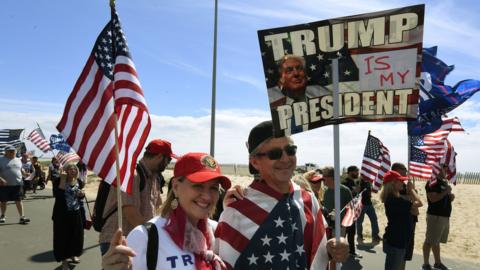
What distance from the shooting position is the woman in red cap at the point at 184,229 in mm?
2151

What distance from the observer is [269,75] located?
2854 mm

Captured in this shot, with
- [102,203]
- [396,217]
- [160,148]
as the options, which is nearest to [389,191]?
[396,217]

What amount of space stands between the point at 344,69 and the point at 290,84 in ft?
1.27

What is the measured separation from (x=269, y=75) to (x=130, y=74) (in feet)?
3.08

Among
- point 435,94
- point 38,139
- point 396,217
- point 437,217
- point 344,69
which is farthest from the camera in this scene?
point 38,139

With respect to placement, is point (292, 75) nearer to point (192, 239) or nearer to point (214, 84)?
point (192, 239)

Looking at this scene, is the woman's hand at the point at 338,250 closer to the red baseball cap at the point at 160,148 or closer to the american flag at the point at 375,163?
the red baseball cap at the point at 160,148

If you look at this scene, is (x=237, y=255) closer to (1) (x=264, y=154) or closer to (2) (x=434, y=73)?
(1) (x=264, y=154)

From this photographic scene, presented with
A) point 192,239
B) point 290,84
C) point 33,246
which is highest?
point 290,84

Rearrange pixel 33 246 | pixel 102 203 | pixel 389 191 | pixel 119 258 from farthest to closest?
pixel 33 246
pixel 389 191
pixel 102 203
pixel 119 258

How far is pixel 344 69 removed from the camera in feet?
9.30

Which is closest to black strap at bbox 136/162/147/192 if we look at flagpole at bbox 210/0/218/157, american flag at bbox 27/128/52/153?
flagpole at bbox 210/0/218/157

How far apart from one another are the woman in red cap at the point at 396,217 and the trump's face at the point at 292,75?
3677mm

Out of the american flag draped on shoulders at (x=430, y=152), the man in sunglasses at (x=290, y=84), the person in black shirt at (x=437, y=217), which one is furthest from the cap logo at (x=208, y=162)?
the person in black shirt at (x=437, y=217)
